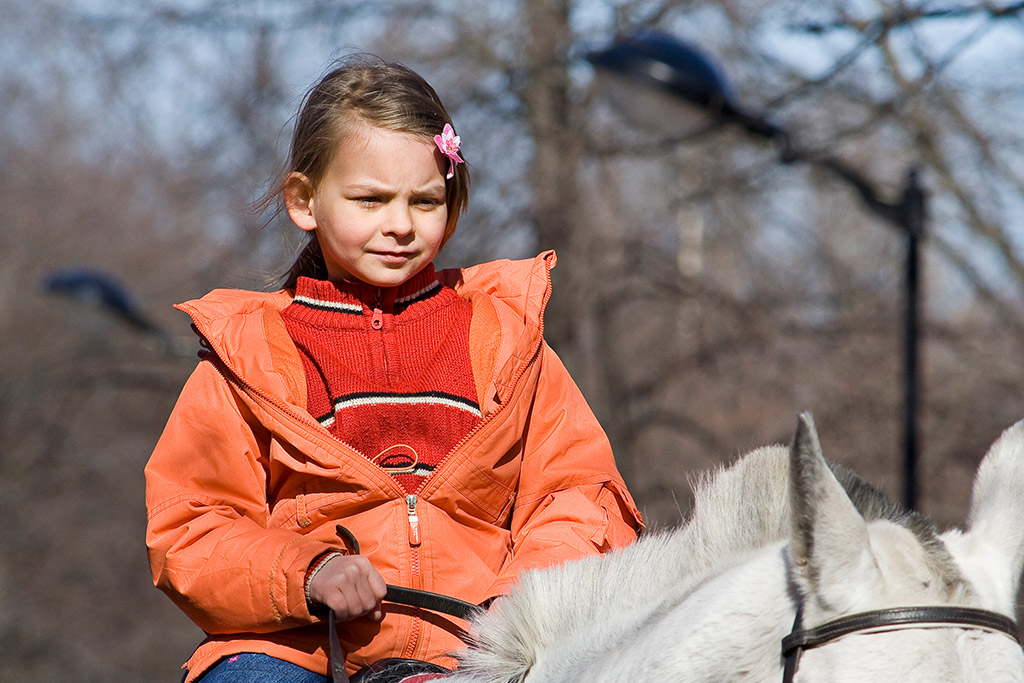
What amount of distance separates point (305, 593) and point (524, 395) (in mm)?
667

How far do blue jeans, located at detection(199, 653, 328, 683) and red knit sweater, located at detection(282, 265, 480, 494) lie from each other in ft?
1.43

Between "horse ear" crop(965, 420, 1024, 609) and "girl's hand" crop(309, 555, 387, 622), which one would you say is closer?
"horse ear" crop(965, 420, 1024, 609)

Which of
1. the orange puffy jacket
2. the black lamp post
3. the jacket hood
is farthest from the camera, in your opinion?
the black lamp post

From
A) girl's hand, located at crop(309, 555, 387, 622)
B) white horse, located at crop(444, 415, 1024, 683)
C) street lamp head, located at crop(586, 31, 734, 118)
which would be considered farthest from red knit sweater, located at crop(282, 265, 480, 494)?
street lamp head, located at crop(586, 31, 734, 118)

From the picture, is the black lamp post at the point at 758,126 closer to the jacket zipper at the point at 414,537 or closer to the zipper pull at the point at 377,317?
the zipper pull at the point at 377,317

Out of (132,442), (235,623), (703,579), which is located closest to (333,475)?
(235,623)

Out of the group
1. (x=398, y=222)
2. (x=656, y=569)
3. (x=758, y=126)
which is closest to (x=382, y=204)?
(x=398, y=222)

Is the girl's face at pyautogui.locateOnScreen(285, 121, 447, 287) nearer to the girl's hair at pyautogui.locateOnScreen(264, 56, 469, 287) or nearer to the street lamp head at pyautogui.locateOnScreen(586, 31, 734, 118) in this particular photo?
the girl's hair at pyautogui.locateOnScreen(264, 56, 469, 287)

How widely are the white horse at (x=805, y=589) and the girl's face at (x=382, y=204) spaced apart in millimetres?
992

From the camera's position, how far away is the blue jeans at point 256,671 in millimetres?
2084

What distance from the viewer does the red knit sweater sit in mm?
2291

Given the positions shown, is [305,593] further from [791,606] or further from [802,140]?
[802,140]

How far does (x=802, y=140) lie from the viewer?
36.8ft

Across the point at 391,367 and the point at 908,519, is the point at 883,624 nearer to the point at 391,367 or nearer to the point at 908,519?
the point at 908,519
